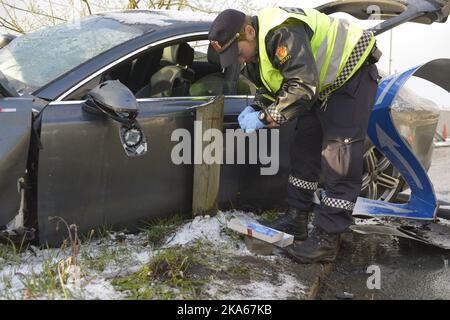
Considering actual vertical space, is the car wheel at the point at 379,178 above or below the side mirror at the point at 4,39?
below

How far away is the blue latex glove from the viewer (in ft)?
9.36

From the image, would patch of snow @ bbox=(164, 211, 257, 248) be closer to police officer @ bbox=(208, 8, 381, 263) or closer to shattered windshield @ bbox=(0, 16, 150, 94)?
police officer @ bbox=(208, 8, 381, 263)

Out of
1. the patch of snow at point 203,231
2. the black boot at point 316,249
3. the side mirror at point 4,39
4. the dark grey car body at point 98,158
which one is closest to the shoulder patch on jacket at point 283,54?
the dark grey car body at point 98,158

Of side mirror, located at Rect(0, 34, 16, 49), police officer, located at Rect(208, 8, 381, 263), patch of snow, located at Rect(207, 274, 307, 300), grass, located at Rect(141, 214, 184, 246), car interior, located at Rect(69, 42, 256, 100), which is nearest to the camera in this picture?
patch of snow, located at Rect(207, 274, 307, 300)

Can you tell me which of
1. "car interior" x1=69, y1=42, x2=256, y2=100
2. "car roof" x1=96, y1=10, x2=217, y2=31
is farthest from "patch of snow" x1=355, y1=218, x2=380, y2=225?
"car roof" x1=96, y1=10, x2=217, y2=31

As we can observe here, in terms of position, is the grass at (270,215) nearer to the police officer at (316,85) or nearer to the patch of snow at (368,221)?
the police officer at (316,85)

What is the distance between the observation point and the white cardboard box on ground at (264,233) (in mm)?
2945

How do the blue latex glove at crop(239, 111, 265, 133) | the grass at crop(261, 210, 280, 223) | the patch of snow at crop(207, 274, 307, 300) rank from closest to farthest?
1. the patch of snow at crop(207, 274, 307, 300)
2. the blue latex glove at crop(239, 111, 265, 133)
3. the grass at crop(261, 210, 280, 223)

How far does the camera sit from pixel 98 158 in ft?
9.10

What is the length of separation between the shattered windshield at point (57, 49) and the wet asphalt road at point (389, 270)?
6.13 ft

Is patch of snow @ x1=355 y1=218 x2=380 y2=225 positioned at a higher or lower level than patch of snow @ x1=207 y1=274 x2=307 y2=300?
lower

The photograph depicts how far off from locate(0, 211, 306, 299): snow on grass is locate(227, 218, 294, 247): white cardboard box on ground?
4.3 inches

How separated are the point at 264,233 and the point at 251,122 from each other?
0.63 meters

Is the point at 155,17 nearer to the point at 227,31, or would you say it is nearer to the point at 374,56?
the point at 227,31
